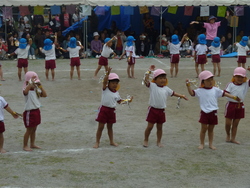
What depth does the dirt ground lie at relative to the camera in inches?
263

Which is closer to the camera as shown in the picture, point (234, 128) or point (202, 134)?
point (202, 134)

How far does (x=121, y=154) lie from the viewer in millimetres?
7941

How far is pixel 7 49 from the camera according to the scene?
2234 centimetres

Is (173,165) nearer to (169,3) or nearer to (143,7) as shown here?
(169,3)

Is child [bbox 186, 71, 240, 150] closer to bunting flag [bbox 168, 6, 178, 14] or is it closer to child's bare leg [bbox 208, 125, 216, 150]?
child's bare leg [bbox 208, 125, 216, 150]

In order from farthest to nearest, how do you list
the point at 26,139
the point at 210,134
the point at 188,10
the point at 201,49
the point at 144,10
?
the point at 188,10, the point at 144,10, the point at 201,49, the point at 210,134, the point at 26,139

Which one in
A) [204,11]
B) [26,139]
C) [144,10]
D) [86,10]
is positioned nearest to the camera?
[26,139]

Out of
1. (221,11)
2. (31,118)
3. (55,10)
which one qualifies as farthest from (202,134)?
(221,11)

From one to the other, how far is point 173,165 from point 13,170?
2.48 meters

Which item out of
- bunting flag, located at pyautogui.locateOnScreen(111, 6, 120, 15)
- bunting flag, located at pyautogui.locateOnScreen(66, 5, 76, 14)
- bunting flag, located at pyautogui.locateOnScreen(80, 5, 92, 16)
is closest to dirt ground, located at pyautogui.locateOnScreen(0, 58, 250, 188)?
bunting flag, located at pyautogui.locateOnScreen(80, 5, 92, 16)

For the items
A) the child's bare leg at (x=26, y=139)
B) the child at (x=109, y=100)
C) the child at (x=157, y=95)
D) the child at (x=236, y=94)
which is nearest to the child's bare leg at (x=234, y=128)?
the child at (x=236, y=94)

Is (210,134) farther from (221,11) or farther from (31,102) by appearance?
(221,11)

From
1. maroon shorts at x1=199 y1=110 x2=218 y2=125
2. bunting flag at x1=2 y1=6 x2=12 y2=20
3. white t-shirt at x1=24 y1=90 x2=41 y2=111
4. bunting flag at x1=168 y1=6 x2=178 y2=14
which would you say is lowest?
maroon shorts at x1=199 y1=110 x2=218 y2=125

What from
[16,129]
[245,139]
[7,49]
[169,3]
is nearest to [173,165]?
[245,139]
